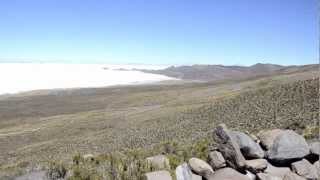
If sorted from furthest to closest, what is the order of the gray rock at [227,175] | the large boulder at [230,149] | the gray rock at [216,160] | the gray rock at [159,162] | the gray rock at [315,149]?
the gray rock at [159,162], the gray rock at [315,149], the gray rock at [216,160], the large boulder at [230,149], the gray rock at [227,175]

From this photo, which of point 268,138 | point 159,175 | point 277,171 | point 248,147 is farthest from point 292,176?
point 159,175

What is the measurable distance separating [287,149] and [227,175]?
6.27ft

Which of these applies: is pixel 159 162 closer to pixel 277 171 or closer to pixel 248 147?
pixel 248 147

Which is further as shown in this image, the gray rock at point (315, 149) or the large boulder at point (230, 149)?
the gray rock at point (315, 149)

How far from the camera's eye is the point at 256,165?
37.3ft

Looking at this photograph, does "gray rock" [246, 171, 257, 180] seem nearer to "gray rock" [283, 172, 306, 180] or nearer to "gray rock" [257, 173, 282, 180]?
"gray rock" [257, 173, 282, 180]

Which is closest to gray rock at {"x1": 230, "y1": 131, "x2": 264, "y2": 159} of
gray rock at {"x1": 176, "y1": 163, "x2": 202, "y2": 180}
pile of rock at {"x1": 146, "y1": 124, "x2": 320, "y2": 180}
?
pile of rock at {"x1": 146, "y1": 124, "x2": 320, "y2": 180}

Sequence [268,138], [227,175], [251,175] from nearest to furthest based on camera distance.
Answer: [227,175] < [251,175] < [268,138]

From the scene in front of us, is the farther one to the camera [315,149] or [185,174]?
[315,149]

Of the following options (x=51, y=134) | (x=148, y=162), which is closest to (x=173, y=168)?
(x=148, y=162)

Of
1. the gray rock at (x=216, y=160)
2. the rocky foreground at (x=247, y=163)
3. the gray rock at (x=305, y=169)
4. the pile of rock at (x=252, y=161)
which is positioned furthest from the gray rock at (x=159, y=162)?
the gray rock at (x=305, y=169)

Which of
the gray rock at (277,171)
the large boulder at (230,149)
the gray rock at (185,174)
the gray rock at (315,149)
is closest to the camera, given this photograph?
the gray rock at (185,174)

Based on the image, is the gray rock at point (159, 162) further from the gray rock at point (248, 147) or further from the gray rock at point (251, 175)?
the gray rock at point (251, 175)

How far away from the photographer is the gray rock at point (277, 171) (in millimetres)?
11450
